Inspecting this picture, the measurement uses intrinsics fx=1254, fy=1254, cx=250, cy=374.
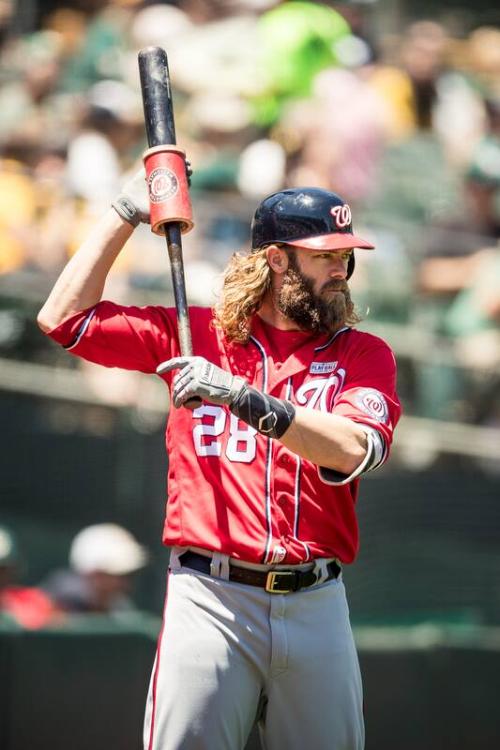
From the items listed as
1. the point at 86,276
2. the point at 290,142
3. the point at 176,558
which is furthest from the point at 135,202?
the point at 290,142

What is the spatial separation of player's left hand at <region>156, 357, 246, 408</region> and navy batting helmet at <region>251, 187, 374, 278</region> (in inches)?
19.2

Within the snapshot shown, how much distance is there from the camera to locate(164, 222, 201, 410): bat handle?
3119 millimetres

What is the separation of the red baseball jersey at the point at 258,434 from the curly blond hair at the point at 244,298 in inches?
1.7

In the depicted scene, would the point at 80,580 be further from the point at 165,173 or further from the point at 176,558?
the point at 165,173

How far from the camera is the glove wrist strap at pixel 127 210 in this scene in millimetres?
Answer: 3324

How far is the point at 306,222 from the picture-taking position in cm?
329

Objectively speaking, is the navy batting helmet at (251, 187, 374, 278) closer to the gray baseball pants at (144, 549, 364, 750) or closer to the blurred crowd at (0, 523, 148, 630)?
the gray baseball pants at (144, 549, 364, 750)

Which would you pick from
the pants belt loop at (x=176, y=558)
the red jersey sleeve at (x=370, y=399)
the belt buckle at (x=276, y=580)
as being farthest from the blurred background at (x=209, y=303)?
the belt buckle at (x=276, y=580)

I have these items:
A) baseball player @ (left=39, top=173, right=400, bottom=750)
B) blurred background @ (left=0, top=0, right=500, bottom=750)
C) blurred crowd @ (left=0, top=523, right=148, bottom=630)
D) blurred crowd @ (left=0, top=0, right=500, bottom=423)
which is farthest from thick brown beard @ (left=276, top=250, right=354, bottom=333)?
blurred crowd @ (left=0, top=0, right=500, bottom=423)

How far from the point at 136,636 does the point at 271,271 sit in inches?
96.7

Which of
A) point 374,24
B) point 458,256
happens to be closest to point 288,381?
point 458,256

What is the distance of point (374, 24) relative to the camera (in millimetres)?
8578

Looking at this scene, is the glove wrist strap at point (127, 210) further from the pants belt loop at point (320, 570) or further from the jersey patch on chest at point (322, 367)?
the pants belt loop at point (320, 570)

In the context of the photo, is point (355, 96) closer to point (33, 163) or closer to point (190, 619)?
point (33, 163)
